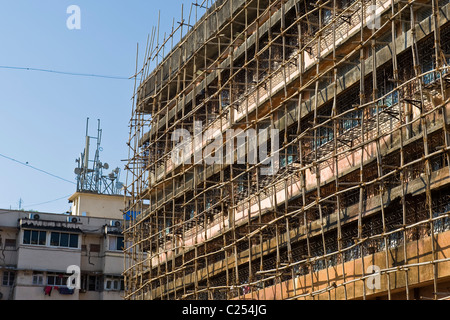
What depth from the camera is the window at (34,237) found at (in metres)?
31.1

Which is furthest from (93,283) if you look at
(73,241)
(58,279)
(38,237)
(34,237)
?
(34,237)

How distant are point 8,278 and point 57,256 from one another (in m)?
2.00

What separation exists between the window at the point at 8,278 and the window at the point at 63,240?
1864mm

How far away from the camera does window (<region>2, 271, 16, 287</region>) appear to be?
30.9m

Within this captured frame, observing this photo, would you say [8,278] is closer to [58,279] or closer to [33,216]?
[58,279]

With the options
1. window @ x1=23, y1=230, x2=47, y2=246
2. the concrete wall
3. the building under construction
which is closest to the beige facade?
window @ x1=23, y1=230, x2=47, y2=246

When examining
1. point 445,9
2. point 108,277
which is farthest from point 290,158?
point 108,277

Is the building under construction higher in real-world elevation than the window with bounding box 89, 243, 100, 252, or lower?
lower

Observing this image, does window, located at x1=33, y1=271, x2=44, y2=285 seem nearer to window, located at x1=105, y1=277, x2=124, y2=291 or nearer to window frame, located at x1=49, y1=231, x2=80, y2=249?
window frame, located at x1=49, y1=231, x2=80, y2=249

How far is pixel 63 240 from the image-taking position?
31844mm

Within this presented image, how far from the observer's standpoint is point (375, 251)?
12461 mm

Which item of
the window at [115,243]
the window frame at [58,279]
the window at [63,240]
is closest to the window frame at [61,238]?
the window at [63,240]

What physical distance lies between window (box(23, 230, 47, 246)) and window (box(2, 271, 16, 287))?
1.33 m
